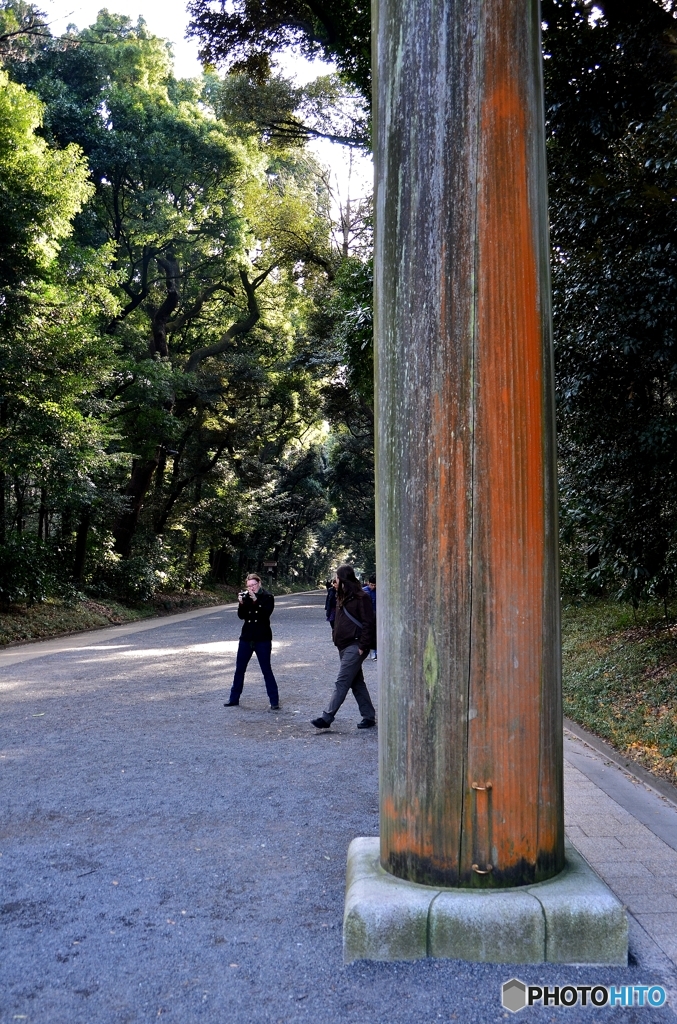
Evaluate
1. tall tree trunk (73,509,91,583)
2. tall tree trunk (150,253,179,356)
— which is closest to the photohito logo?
tall tree trunk (73,509,91,583)

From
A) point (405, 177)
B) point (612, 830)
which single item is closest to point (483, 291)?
point (405, 177)

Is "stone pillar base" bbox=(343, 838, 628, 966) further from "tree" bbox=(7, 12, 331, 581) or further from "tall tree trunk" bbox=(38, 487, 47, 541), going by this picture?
"tree" bbox=(7, 12, 331, 581)

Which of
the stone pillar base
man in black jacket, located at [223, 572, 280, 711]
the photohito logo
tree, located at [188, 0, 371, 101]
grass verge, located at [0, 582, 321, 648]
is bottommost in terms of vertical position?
grass verge, located at [0, 582, 321, 648]

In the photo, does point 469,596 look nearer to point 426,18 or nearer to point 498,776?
point 498,776

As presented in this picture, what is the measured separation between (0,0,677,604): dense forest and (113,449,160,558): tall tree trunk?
98mm

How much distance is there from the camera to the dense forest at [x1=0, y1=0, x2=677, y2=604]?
28.1ft

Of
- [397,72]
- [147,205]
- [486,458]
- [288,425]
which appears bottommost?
[486,458]

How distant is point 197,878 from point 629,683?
285 inches

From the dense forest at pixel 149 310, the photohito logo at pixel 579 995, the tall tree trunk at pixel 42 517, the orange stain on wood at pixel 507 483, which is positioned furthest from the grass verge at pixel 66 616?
the photohito logo at pixel 579 995

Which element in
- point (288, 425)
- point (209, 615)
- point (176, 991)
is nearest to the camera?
point (176, 991)

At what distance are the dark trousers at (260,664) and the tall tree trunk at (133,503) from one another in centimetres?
1827

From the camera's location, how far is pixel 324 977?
132 inches

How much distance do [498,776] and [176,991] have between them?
1507 millimetres

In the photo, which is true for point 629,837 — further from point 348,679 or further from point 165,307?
point 165,307
